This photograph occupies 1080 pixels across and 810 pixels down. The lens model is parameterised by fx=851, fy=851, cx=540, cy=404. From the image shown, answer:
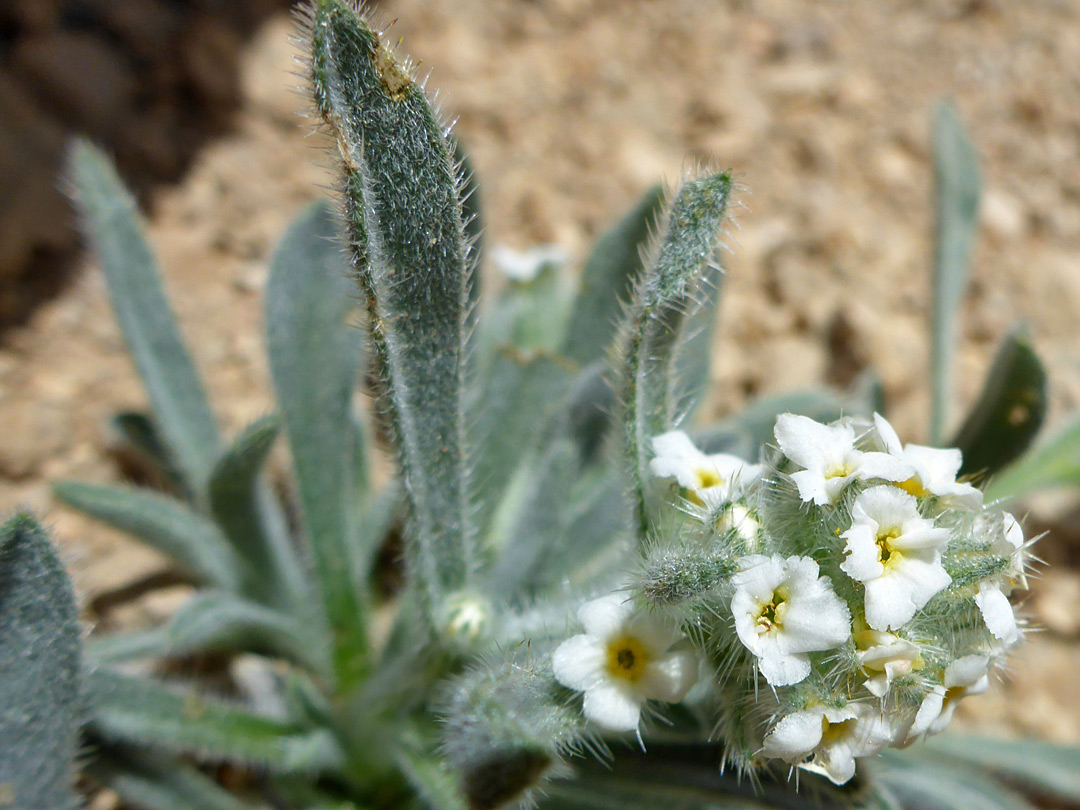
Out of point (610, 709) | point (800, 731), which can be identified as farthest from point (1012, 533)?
point (610, 709)

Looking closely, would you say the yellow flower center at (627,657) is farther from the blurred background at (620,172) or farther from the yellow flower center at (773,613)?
the blurred background at (620,172)

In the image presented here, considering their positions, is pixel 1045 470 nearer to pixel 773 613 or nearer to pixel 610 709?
pixel 773 613

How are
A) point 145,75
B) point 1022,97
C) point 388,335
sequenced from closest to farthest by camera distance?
point 388,335
point 145,75
point 1022,97

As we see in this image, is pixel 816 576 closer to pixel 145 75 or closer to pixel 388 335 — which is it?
pixel 388 335

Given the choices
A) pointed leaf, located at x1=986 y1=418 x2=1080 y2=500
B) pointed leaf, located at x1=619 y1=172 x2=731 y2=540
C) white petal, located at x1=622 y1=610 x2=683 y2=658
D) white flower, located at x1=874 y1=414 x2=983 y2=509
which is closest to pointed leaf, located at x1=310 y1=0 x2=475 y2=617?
pointed leaf, located at x1=619 y1=172 x2=731 y2=540

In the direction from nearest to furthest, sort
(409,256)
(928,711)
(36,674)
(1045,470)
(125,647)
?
(928,711) → (409,256) → (36,674) → (125,647) → (1045,470)

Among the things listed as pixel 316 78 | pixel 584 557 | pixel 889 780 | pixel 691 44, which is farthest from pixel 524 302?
pixel 691 44
